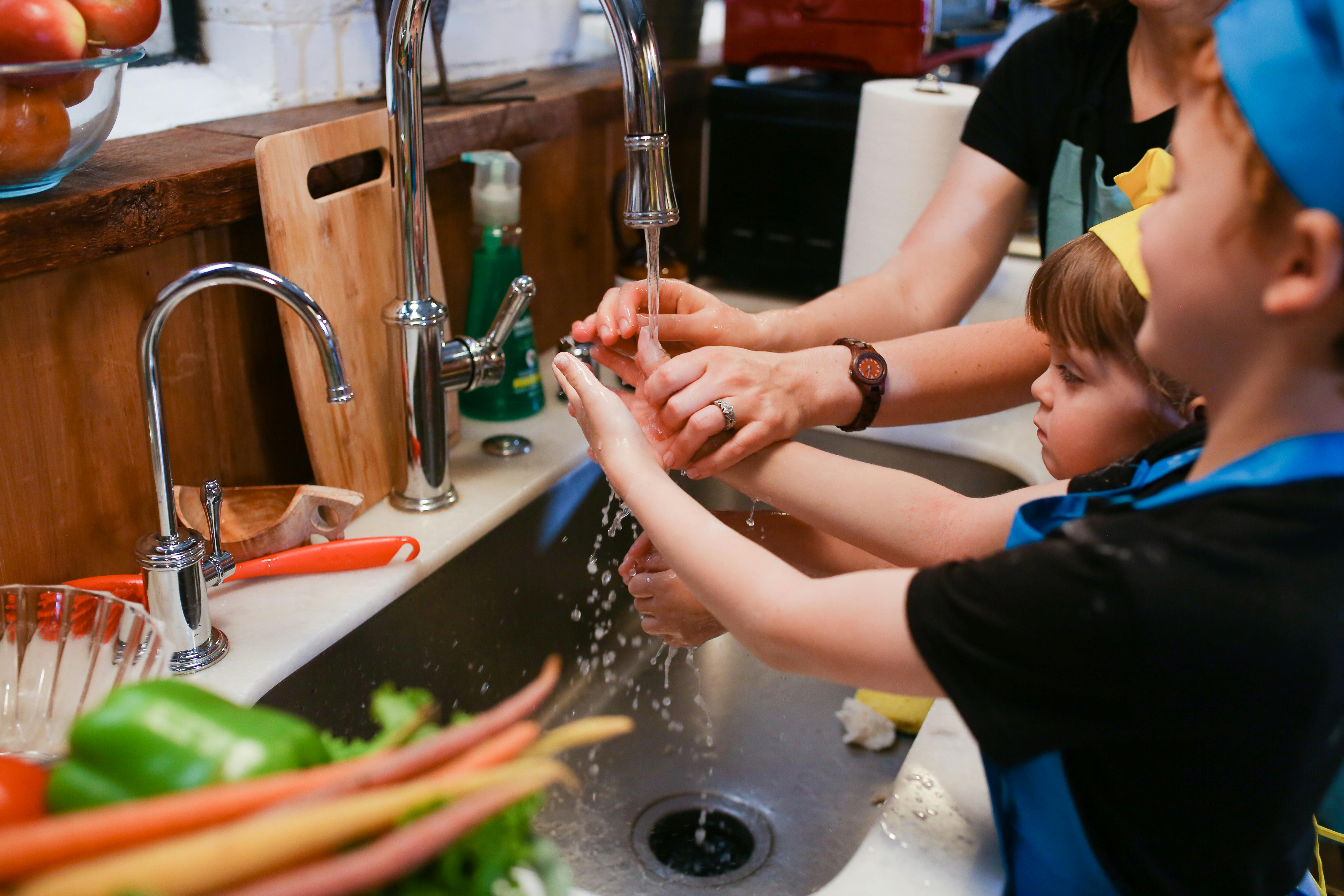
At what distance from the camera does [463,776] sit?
0.41m

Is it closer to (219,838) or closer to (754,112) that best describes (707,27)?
(754,112)

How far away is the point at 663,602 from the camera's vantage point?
1.02 m

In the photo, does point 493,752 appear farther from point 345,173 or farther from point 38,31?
point 345,173

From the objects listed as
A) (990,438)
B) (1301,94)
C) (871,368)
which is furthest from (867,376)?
(1301,94)

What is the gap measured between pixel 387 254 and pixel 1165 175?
2.44ft

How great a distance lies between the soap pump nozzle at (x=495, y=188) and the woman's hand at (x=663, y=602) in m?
0.48

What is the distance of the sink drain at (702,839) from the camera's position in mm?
1073

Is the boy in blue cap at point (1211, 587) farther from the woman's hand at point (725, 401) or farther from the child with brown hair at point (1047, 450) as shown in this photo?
the woman's hand at point (725, 401)

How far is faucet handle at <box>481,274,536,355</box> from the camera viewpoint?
114 centimetres

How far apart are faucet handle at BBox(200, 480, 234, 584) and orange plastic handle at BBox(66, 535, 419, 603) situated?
0.06 meters

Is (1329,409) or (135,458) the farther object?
(135,458)

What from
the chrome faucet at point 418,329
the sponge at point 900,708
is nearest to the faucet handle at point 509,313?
the chrome faucet at point 418,329

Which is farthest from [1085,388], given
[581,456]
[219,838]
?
[219,838]

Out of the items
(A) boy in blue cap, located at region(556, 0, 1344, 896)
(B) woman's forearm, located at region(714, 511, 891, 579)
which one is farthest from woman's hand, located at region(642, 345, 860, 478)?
(A) boy in blue cap, located at region(556, 0, 1344, 896)
